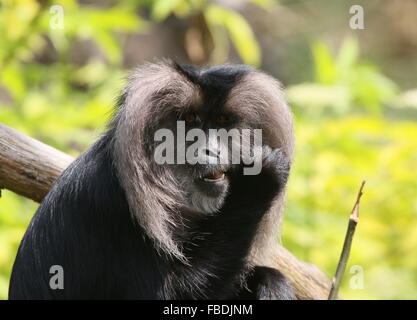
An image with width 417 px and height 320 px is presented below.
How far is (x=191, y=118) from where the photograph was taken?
4.32 m

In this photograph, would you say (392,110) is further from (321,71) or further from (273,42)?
(321,71)

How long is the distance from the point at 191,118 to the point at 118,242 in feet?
2.88

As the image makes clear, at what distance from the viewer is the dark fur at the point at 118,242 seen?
13.0ft

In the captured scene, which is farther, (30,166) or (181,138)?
(30,166)

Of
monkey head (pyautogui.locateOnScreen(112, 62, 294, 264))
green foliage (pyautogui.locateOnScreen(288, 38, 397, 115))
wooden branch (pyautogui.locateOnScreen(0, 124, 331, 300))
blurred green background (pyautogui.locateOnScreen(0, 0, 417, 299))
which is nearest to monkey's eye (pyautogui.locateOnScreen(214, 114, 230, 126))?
monkey head (pyautogui.locateOnScreen(112, 62, 294, 264))

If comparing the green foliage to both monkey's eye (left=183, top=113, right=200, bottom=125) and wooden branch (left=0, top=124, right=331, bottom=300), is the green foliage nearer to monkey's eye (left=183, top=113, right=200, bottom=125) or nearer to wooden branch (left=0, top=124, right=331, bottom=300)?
wooden branch (left=0, top=124, right=331, bottom=300)

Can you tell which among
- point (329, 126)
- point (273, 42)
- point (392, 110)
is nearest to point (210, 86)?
point (329, 126)

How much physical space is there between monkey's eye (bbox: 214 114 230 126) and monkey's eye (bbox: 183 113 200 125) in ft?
0.41
